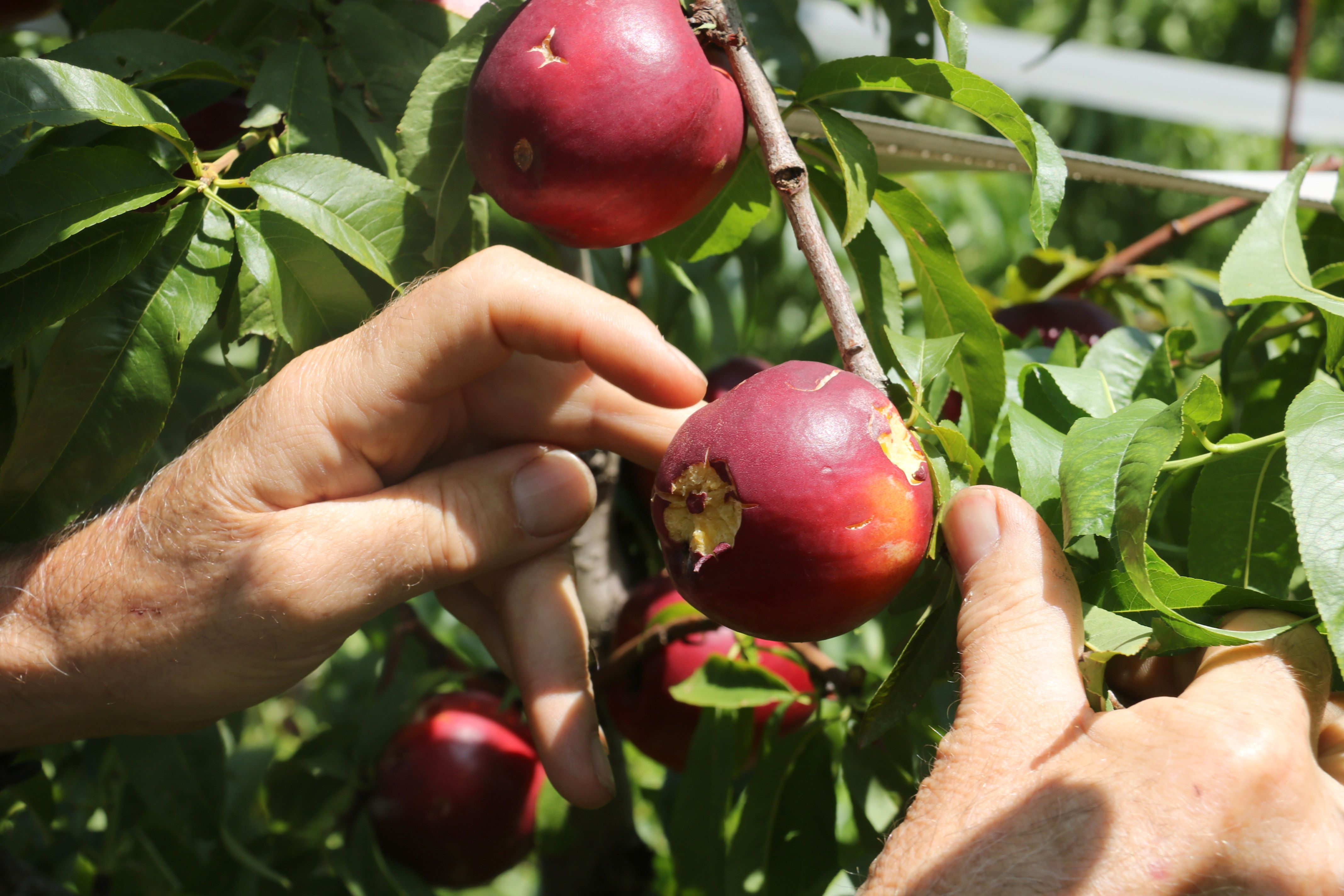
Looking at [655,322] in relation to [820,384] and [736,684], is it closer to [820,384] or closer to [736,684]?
[736,684]

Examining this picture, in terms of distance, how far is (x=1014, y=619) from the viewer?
64 cm

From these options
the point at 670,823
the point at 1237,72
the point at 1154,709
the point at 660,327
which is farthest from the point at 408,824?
the point at 1237,72

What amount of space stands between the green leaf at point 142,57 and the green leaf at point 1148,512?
2.47 feet

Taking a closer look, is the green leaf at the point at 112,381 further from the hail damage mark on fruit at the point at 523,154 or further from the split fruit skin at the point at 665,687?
the split fruit skin at the point at 665,687

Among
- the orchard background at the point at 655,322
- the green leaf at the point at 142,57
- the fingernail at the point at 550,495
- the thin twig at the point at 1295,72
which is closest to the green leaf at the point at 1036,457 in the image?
the orchard background at the point at 655,322

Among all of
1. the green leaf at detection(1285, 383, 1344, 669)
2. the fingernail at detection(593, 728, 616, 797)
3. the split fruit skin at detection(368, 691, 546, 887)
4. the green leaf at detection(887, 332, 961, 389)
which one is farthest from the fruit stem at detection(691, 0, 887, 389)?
the split fruit skin at detection(368, 691, 546, 887)

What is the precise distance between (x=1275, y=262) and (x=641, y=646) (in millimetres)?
730

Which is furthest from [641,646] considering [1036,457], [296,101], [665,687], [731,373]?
[296,101]

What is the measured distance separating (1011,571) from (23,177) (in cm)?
73

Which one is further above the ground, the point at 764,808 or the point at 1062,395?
the point at 1062,395

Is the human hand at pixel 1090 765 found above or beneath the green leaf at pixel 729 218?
beneath

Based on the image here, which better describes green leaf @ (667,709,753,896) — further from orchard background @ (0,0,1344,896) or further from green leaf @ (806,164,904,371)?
green leaf @ (806,164,904,371)

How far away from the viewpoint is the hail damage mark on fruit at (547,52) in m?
0.69

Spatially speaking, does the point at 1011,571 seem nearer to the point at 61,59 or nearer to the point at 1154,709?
the point at 1154,709
